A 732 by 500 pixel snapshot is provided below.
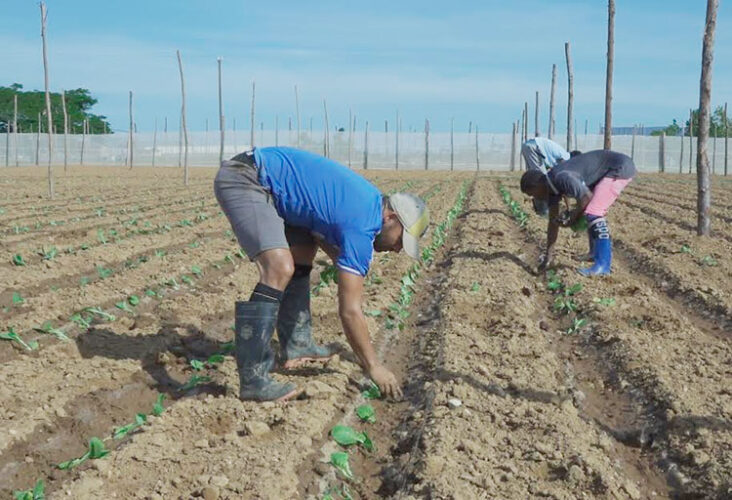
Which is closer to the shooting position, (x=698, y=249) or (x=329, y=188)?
(x=329, y=188)

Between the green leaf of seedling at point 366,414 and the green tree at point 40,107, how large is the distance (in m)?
77.1

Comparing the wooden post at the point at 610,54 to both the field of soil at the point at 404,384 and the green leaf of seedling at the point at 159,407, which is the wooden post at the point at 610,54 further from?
the green leaf of seedling at the point at 159,407

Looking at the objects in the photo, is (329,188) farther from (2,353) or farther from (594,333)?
(594,333)

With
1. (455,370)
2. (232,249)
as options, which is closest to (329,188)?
(455,370)

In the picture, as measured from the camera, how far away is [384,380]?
4273mm

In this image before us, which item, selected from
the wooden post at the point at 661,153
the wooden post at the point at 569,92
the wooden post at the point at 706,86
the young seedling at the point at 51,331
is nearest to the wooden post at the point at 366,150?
the wooden post at the point at 661,153

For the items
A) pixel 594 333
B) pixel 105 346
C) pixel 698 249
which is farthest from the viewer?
pixel 698 249

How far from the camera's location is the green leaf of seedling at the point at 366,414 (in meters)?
4.15

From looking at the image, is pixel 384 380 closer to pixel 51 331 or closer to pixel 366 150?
pixel 51 331

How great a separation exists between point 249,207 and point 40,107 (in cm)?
8502

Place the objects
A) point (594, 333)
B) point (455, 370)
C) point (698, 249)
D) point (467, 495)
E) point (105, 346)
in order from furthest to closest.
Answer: point (698, 249) → point (594, 333) → point (105, 346) → point (455, 370) → point (467, 495)

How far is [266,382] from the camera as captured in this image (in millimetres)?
4223

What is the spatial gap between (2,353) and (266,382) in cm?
179

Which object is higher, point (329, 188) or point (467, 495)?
point (329, 188)
